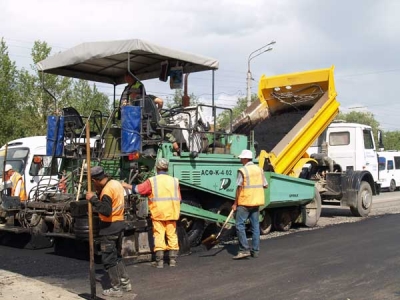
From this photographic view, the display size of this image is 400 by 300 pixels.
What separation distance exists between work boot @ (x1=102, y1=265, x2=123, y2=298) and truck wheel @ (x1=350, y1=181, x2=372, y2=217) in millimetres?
8715

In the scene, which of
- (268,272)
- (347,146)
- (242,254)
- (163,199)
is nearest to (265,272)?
(268,272)

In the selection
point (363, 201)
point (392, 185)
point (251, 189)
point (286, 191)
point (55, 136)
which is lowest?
point (392, 185)

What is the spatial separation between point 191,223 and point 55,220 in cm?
220

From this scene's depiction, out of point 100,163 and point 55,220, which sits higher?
point 100,163

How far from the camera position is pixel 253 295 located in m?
5.51

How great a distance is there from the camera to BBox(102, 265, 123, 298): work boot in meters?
5.46

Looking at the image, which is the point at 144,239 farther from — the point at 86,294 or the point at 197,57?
the point at 197,57

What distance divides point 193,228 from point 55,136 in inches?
114

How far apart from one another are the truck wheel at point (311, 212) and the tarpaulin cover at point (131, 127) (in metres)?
5.03

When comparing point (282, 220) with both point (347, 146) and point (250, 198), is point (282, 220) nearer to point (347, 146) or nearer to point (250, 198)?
point (250, 198)

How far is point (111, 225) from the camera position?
18.5 feet

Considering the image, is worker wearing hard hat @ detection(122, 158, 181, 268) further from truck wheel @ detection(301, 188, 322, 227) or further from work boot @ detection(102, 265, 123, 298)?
truck wheel @ detection(301, 188, 322, 227)

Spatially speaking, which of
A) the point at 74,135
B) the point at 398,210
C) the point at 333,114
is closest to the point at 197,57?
the point at 74,135

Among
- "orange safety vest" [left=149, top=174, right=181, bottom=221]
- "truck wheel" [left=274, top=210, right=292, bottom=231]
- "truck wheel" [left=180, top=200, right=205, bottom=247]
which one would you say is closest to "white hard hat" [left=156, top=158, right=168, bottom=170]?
"orange safety vest" [left=149, top=174, right=181, bottom=221]
